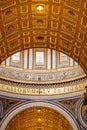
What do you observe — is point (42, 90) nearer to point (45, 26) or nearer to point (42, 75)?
point (42, 75)

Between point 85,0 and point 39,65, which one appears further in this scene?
point 39,65

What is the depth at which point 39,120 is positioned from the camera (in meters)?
33.6

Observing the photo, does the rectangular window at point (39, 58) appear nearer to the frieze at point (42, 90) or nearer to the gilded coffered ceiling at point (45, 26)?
the frieze at point (42, 90)

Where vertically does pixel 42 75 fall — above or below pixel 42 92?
above

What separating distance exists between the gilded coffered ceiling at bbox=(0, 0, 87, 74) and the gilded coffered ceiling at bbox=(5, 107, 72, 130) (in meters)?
13.4

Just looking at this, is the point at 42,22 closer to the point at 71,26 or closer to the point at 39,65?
the point at 71,26

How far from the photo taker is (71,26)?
1538cm

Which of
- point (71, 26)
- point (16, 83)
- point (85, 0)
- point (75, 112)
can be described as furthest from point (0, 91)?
point (85, 0)

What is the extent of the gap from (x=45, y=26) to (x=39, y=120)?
18.6 metres

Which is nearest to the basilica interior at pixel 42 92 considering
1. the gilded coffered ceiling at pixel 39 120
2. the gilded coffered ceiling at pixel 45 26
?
the gilded coffered ceiling at pixel 39 120

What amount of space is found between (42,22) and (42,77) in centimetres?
1513

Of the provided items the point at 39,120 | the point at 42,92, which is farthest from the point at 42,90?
the point at 39,120

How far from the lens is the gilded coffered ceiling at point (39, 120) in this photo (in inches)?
1218

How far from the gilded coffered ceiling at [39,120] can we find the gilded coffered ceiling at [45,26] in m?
13.4
